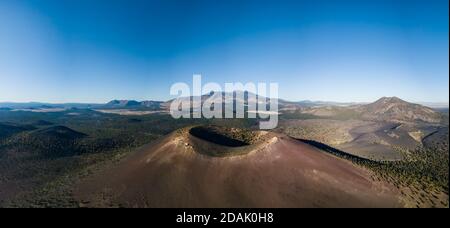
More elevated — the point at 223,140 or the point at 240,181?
the point at 223,140

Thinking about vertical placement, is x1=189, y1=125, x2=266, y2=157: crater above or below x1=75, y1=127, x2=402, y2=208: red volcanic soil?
above

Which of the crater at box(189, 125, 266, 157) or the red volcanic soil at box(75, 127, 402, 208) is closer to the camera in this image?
the red volcanic soil at box(75, 127, 402, 208)

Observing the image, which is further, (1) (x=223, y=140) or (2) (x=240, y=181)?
(1) (x=223, y=140)

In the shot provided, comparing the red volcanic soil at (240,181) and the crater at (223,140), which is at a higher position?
the crater at (223,140)

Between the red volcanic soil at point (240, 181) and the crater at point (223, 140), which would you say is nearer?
the red volcanic soil at point (240, 181)

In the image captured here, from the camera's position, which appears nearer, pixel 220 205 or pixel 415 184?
pixel 220 205
